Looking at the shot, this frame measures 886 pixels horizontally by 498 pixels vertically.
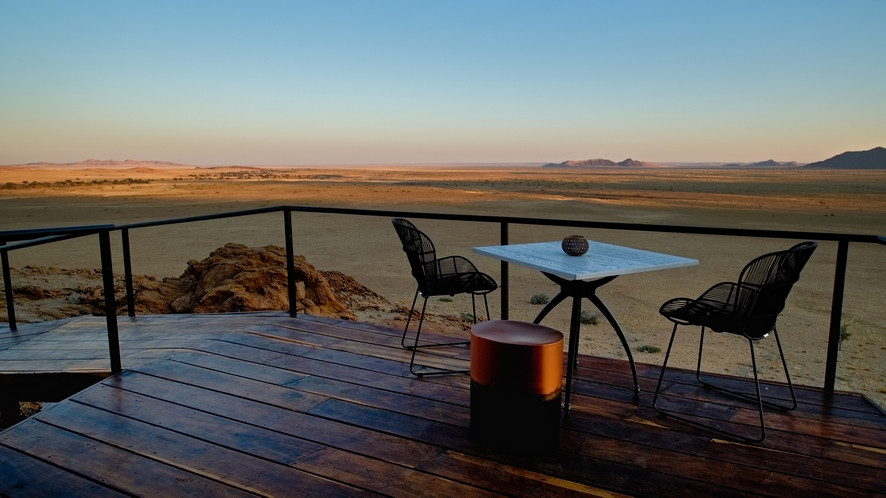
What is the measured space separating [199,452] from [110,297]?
4.17ft

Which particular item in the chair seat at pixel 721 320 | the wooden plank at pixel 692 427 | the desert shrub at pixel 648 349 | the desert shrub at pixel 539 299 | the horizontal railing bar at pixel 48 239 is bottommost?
the desert shrub at pixel 648 349

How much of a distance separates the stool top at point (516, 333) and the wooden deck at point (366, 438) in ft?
1.61

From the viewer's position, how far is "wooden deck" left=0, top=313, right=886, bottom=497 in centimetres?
212

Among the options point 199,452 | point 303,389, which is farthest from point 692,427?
point 199,452

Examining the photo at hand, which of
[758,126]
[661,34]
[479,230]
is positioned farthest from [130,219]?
[758,126]

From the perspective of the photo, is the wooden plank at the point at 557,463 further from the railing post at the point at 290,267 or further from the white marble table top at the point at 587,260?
the railing post at the point at 290,267

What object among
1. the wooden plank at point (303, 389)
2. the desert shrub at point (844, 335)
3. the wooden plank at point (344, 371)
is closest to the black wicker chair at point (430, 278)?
the wooden plank at point (344, 371)

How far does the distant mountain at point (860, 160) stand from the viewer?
157238 millimetres

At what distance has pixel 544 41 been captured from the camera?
29.2m

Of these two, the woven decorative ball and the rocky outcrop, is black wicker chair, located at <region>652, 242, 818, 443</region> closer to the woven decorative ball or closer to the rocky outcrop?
the woven decorative ball

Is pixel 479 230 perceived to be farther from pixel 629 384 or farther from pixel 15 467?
pixel 15 467

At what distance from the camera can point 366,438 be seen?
2508 mm

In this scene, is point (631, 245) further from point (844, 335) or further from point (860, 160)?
point (860, 160)

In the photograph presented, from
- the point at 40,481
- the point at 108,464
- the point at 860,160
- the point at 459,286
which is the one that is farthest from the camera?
the point at 860,160
